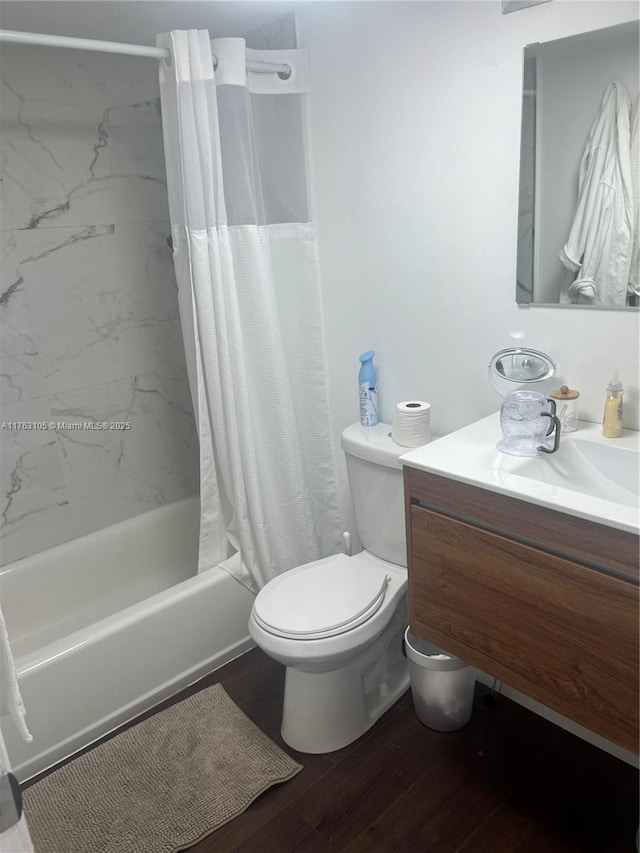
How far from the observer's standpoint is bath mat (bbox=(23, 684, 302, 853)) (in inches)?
63.0

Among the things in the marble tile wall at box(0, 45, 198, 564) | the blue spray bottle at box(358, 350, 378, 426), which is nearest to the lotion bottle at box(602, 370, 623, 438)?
the blue spray bottle at box(358, 350, 378, 426)

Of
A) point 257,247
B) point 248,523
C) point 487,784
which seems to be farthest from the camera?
point 248,523

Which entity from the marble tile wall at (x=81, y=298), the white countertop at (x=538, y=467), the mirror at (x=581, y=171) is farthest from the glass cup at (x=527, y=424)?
the marble tile wall at (x=81, y=298)

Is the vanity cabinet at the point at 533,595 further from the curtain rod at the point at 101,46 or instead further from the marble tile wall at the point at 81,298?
the marble tile wall at the point at 81,298

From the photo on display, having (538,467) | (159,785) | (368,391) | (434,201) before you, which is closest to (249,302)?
(368,391)

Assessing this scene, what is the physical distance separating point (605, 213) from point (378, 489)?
93cm

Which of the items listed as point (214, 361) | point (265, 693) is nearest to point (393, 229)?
point (214, 361)

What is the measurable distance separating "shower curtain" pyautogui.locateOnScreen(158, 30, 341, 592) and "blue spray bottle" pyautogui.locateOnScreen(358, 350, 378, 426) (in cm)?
25

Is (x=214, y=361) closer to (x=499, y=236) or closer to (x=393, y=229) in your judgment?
(x=393, y=229)

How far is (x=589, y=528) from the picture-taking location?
115 centimetres

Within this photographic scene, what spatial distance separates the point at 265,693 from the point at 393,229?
1506 mm

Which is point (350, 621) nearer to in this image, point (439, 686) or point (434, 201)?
point (439, 686)

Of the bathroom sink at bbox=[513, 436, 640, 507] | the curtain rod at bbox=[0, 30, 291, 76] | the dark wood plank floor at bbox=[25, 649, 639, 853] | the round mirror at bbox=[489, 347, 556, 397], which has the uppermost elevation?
the curtain rod at bbox=[0, 30, 291, 76]

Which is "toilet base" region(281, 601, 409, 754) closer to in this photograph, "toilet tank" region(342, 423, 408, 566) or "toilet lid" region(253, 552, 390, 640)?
"toilet lid" region(253, 552, 390, 640)
